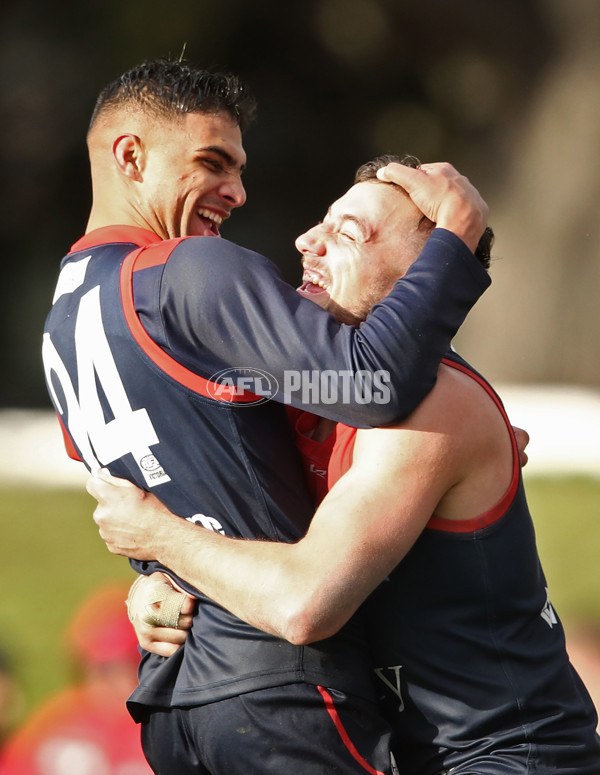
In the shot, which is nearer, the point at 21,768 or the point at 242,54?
the point at 21,768

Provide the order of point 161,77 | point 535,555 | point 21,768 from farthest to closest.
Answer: point 21,768 → point 161,77 → point 535,555

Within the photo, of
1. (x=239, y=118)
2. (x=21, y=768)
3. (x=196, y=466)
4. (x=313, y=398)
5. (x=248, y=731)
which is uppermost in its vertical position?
(x=239, y=118)

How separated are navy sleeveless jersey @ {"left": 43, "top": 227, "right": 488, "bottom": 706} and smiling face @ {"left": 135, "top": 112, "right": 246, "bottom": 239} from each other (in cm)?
46

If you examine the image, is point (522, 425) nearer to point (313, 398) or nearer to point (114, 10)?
point (114, 10)

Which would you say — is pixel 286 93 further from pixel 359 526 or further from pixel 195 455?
pixel 359 526

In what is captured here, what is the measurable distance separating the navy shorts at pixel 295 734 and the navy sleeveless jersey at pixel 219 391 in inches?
1.2

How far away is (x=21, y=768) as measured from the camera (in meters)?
4.36

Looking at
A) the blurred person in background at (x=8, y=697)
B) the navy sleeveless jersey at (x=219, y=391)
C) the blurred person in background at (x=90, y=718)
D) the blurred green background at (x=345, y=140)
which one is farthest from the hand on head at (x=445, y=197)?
the blurred green background at (x=345, y=140)

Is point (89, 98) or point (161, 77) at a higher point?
point (89, 98)

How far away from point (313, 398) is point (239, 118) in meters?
1.10

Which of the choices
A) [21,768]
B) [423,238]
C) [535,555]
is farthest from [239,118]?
[21,768]

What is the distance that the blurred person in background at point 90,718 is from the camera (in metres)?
4.16

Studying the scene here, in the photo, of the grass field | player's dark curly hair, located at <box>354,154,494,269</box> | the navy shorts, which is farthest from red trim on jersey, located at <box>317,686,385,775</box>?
the grass field

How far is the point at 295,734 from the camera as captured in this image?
5.71ft
